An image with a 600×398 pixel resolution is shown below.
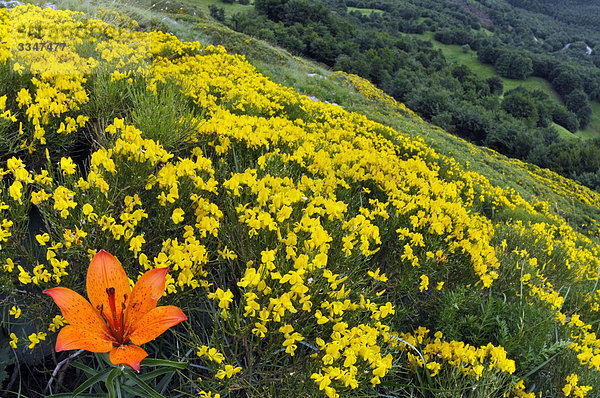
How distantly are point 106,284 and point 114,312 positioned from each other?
147mm

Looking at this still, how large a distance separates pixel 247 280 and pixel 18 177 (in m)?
1.28

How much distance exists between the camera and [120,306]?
137 cm

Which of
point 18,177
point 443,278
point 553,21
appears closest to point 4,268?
point 18,177

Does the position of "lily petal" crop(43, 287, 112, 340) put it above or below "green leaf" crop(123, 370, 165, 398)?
above

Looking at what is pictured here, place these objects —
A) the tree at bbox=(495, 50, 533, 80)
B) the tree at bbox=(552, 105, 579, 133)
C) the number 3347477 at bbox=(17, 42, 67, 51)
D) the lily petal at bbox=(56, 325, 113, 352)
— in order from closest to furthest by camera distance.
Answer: the lily petal at bbox=(56, 325, 113, 352), the number 3347477 at bbox=(17, 42, 67, 51), the tree at bbox=(552, 105, 579, 133), the tree at bbox=(495, 50, 533, 80)

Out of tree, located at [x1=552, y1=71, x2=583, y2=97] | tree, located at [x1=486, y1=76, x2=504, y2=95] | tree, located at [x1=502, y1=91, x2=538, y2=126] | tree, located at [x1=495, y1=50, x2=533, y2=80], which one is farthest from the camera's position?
tree, located at [x1=495, y1=50, x2=533, y2=80]

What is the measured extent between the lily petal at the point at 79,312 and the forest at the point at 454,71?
124ft

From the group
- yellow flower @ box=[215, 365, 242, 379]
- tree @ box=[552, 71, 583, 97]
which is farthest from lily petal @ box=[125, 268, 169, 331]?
tree @ box=[552, 71, 583, 97]

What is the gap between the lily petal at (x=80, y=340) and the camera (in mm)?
1136

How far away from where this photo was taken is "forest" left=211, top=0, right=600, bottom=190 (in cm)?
3712

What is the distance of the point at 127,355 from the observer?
119cm

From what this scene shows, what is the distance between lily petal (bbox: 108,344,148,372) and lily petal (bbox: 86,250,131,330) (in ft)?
0.37

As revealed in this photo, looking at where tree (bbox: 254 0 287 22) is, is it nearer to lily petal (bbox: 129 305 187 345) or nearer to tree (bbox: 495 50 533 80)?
tree (bbox: 495 50 533 80)

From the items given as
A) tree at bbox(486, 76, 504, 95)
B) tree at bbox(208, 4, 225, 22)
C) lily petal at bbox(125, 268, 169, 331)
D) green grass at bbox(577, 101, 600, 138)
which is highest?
tree at bbox(208, 4, 225, 22)
